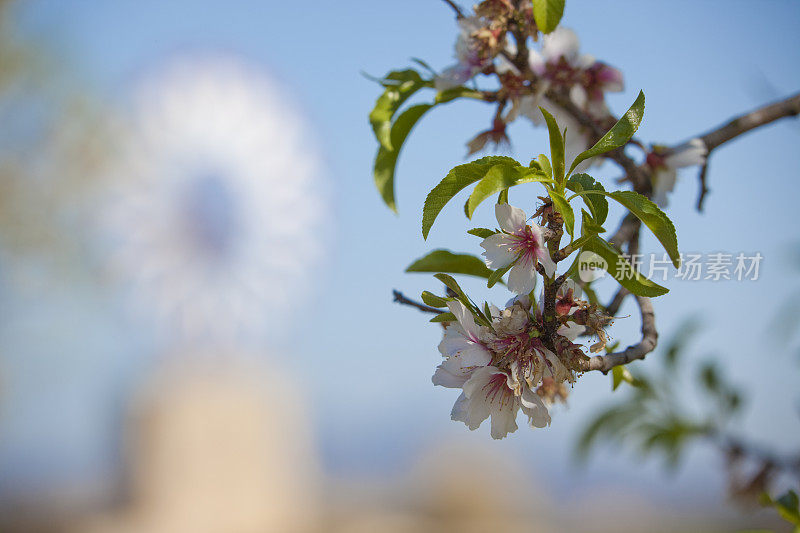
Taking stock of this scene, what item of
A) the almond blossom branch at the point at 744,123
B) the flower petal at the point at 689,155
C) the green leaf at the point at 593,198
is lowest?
the green leaf at the point at 593,198

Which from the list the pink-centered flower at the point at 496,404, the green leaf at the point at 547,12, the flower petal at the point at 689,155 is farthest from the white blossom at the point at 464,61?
the pink-centered flower at the point at 496,404

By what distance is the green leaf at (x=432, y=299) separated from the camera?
470mm

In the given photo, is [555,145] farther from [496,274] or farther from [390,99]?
[390,99]

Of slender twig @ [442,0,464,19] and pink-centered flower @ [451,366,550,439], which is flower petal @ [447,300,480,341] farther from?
slender twig @ [442,0,464,19]

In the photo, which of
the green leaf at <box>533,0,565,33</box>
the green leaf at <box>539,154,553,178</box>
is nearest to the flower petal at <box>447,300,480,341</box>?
the green leaf at <box>539,154,553,178</box>

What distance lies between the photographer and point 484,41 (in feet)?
2.10

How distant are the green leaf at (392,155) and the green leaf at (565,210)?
0.29 metres

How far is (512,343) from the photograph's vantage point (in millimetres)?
448

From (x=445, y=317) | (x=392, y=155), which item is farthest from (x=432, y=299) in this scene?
(x=392, y=155)

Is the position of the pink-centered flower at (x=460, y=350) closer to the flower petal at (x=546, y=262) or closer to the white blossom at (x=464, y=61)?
the flower petal at (x=546, y=262)

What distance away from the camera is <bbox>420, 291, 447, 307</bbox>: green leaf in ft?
1.54

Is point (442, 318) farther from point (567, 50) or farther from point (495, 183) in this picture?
point (567, 50)

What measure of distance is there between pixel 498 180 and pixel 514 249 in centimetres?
6

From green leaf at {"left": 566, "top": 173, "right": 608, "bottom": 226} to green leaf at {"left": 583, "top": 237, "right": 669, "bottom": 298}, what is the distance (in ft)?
0.06
